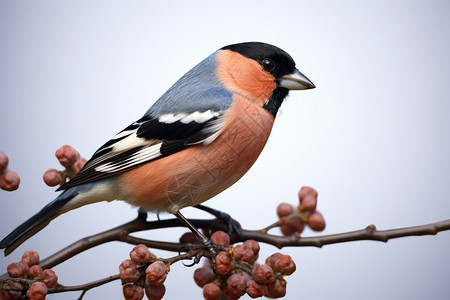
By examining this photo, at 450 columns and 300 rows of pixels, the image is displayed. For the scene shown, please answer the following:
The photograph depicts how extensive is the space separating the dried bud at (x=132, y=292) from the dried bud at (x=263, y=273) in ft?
1.13

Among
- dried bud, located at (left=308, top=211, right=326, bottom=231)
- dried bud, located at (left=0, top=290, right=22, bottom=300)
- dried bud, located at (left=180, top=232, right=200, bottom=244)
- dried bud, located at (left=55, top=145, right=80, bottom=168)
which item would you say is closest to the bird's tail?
dried bud, located at (left=55, top=145, right=80, bottom=168)

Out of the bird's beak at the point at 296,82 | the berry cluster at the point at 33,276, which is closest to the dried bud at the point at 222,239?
the berry cluster at the point at 33,276

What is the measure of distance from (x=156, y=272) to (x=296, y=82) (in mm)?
954

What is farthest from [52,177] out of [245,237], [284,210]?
[284,210]

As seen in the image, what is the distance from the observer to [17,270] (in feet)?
4.69

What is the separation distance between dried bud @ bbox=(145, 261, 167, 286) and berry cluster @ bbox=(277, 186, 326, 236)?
0.55 meters

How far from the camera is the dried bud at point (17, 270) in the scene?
1.43m

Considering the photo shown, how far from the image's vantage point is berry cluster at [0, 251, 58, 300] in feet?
4.35

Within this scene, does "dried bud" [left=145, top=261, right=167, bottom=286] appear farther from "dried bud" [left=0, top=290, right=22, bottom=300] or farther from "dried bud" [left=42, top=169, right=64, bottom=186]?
"dried bud" [left=42, top=169, right=64, bottom=186]

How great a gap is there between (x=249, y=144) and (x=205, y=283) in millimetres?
559

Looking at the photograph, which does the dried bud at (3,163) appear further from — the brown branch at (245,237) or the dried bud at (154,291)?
the dried bud at (154,291)

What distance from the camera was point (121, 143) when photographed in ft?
6.38

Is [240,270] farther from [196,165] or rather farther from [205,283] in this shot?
[196,165]

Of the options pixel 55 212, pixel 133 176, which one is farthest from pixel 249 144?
pixel 55 212
